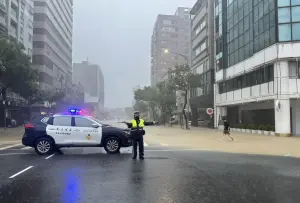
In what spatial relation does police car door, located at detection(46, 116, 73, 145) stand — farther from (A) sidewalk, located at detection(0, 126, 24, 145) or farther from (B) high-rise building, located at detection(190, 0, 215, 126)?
(B) high-rise building, located at detection(190, 0, 215, 126)

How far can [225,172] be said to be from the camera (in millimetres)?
9734

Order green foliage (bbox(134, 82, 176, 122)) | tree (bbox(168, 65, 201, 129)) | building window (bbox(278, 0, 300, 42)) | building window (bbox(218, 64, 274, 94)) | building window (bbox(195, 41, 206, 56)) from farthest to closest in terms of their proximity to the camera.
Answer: green foliage (bbox(134, 82, 176, 122)) < building window (bbox(195, 41, 206, 56)) < tree (bbox(168, 65, 201, 129)) < building window (bbox(218, 64, 274, 94)) < building window (bbox(278, 0, 300, 42))

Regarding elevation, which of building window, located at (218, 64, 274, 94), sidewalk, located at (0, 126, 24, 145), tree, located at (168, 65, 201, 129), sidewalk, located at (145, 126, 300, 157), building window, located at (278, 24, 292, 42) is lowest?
sidewalk, located at (0, 126, 24, 145)

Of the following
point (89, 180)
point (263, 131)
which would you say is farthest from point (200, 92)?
point (89, 180)

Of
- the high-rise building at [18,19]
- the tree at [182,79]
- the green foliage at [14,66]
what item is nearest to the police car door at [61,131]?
the green foliage at [14,66]

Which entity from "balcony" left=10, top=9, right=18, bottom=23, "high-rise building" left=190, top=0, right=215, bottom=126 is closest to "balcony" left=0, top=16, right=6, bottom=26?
"balcony" left=10, top=9, right=18, bottom=23

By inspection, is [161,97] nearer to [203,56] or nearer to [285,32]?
[203,56]

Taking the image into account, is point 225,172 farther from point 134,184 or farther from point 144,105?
point 144,105

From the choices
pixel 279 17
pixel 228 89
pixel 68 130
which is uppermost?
pixel 279 17

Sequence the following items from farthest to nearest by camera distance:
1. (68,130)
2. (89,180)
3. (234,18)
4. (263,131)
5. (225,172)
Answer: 1. (234,18)
2. (263,131)
3. (68,130)
4. (225,172)
5. (89,180)

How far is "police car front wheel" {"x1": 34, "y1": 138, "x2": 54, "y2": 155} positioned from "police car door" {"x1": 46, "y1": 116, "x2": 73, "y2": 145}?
285 millimetres

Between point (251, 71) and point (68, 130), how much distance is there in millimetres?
25193

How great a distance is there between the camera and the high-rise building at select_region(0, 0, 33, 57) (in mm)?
51500

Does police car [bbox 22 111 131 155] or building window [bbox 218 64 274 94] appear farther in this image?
building window [bbox 218 64 274 94]
